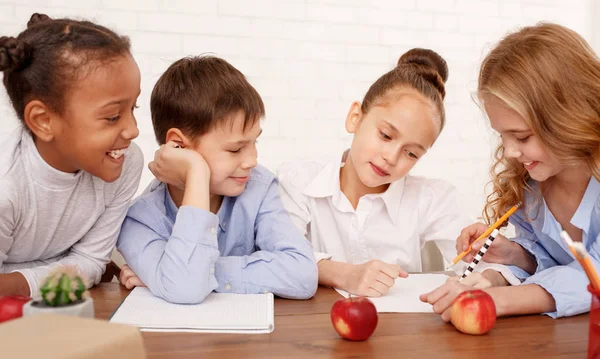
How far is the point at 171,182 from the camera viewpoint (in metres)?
1.41

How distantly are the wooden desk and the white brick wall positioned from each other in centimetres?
207

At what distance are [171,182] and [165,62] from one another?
1723mm

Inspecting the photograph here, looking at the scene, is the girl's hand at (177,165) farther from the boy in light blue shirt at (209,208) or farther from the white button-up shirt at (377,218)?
the white button-up shirt at (377,218)

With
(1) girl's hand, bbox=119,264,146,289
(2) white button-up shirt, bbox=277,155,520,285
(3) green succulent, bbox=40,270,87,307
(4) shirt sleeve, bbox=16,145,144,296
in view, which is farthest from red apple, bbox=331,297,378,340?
(2) white button-up shirt, bbox=277,155,520,285

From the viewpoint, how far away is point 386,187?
5.81ft

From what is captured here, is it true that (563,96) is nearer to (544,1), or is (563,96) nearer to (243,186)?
(243,186)

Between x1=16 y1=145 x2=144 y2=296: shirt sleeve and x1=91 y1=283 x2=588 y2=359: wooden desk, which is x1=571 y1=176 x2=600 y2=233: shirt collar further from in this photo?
x1=16 y1=145 x2=144 y2=296: shirt sleeve

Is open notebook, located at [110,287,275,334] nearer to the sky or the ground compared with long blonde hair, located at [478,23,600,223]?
nearer to the ground

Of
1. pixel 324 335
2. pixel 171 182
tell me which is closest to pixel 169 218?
pixel 171 182

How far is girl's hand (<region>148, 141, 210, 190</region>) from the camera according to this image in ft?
4.36

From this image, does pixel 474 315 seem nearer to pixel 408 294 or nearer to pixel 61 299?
pixel 408 294

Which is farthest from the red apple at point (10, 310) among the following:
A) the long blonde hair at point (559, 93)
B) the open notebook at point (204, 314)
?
the long blonde hair at point (559, 93)

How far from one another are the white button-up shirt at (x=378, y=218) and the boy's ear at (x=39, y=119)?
2.21ft

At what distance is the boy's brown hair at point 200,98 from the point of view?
1.41 metres
